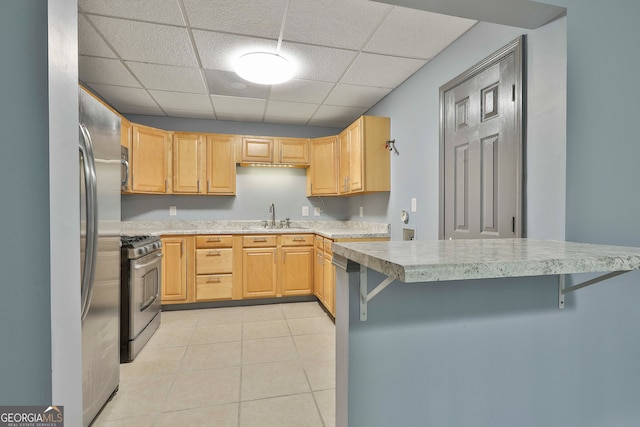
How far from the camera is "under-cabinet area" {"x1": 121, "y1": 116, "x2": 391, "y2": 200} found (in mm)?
3264

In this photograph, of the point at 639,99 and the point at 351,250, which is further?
the point at 639,99

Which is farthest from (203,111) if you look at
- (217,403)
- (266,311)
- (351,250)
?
(351,250)

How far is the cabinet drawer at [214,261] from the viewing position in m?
3.61

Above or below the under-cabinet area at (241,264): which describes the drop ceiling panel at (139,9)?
above

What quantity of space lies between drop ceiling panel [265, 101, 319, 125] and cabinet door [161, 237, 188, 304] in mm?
A: 1930

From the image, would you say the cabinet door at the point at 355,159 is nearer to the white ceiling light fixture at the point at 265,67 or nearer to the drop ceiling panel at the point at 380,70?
the drop ceiling panel at the point at 380,70

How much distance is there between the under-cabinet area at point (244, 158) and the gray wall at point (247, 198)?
25cm

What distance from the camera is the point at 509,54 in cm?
171

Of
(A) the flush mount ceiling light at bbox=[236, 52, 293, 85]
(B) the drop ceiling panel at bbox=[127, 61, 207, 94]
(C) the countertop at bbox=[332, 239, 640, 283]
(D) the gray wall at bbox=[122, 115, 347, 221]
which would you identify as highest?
(B) the drop ceiling panel at bbox=[127, 61, 207, 94]

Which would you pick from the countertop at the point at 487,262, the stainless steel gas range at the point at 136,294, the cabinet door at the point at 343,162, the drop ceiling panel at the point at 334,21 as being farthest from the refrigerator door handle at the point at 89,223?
the cabinet door at the point at 343,162

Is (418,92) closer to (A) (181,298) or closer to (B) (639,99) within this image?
(B) (639,99)

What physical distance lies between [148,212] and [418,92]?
3.64 meters

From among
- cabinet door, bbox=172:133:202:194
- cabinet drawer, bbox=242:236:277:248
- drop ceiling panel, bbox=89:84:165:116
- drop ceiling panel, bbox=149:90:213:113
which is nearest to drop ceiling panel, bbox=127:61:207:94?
drop ceiling panel, bbox=149:90:213:113

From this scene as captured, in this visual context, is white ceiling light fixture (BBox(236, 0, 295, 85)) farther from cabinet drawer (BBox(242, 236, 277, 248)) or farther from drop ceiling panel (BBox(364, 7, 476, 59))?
cabinet drawer (BBox(242, 236, 277, 248))
